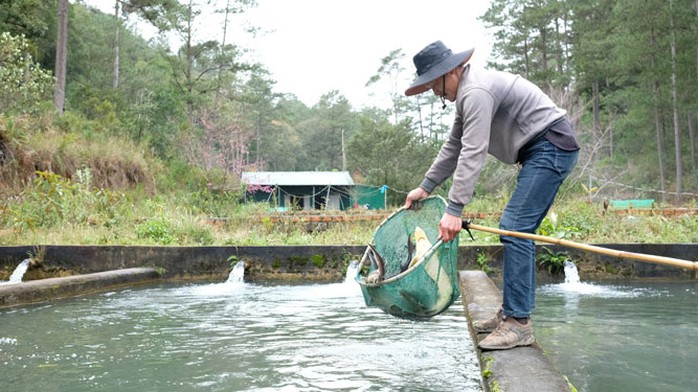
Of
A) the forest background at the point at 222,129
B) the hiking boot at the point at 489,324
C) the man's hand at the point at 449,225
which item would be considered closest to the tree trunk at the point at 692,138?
the forest background at the point at 222,129

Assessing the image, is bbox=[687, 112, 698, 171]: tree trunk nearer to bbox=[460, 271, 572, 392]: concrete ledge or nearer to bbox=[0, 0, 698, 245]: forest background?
bbox=[0, 0, 698, 245]: forest background

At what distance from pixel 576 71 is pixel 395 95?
21169 mm

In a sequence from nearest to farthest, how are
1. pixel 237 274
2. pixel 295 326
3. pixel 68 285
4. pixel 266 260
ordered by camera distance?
1. pixel 295 326
2. pixel 68 285
3. pixel 237 274
4. pixel 266 260

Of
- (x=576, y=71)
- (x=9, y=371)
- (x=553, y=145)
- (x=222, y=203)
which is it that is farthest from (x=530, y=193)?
(x=576, y=71)

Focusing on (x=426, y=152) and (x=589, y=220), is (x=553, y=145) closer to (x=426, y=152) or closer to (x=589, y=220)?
(x=589, y=220)

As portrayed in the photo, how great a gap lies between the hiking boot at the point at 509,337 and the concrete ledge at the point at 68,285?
4.75 meters

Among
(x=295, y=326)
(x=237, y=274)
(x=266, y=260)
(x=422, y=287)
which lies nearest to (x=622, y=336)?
(x=422, y=287)

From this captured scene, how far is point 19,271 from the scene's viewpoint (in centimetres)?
787

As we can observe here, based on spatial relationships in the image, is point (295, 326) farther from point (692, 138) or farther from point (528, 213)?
point (692, 138)

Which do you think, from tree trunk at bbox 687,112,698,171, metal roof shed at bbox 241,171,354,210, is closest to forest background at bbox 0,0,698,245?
tree trunk at bbox 687,112,698,171

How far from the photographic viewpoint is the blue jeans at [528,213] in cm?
323

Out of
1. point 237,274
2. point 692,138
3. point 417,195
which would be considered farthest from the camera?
point 692,138

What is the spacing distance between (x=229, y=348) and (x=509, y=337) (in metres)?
1.87

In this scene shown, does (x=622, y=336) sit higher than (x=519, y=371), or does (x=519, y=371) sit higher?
(x=519, y=371)
